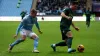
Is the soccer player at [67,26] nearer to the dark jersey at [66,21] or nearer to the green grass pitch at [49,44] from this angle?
the dark jersey at [66,21]

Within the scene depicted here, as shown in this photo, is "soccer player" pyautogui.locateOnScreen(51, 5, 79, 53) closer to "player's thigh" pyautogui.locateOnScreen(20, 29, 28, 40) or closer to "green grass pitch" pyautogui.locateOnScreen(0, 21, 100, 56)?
"green grass pitch" pyautogui.locateOnScreen(0, 21, 100, 56)

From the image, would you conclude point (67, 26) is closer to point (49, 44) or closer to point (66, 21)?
point (66, 21)

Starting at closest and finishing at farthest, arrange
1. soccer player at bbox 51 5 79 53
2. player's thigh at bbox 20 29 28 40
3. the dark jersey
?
soccer player at bbox 51 5 79 53
the dark jersey
player's thigh at bbox 20 29 28 40


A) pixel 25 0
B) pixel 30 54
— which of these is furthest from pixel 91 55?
pixel 25 0

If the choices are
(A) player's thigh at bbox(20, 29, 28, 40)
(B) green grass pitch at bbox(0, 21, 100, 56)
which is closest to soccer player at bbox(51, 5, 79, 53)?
(B) green grass pitch at bbox(0, 21, 100, 56)

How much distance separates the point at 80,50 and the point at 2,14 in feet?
163

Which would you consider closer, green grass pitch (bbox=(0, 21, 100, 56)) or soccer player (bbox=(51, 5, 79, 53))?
soccer player (bbox=(51, 5, 79, 53))

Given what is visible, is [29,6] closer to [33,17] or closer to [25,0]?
[25,0]

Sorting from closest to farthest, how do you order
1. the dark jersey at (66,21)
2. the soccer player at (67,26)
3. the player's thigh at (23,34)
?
the soccer player at (67,26)
the dark jersey at (66,21)
the player's thigh at (23,34)

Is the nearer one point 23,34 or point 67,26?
point 67,26

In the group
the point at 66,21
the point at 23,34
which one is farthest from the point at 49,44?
the point at 66,21

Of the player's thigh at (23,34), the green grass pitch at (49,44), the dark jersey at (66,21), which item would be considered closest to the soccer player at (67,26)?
the dark jersey at (66,21)

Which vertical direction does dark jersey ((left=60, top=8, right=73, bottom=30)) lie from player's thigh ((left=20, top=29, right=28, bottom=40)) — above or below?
above

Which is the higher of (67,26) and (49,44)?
(67,26)
